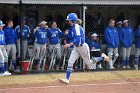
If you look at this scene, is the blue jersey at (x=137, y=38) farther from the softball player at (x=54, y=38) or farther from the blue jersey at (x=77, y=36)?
the blue jersey at (x=77, y=36)

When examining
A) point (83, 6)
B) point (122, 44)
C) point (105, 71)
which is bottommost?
point (105, 71)

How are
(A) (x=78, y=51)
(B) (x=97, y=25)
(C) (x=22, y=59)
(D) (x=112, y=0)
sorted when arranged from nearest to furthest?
(A) (x=78, y=51), (C) (x=22, y=59), (D) (x=112, y=0), (B) (x=97, y=25)

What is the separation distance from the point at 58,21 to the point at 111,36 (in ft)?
8.77

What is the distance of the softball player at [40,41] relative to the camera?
14.9 m

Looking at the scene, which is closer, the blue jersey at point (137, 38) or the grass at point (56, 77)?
the grass at point (56, 77)

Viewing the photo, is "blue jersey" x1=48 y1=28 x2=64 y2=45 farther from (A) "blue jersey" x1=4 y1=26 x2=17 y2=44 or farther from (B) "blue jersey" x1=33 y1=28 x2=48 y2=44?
(A) "blue jersey" x1=4 y1=26 x2=17 y2=44

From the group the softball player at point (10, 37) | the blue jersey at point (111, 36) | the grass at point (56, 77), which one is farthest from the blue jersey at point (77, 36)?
the blue jersey at point (111, 36)

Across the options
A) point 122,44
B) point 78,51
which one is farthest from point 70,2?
point 78,51

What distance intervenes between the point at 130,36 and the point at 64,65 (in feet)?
9.50

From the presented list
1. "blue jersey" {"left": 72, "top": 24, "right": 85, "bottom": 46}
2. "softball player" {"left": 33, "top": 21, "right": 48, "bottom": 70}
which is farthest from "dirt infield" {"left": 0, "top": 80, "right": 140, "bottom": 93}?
"softball player" {"left": 33, "top": 21, "right": 48, "bottom": 70}

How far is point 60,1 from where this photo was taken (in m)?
15.1

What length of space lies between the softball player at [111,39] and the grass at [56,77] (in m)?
0.93

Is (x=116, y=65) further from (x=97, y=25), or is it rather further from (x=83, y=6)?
(x=83, y=6)

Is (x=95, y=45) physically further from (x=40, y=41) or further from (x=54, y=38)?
(x=40, y=41)
